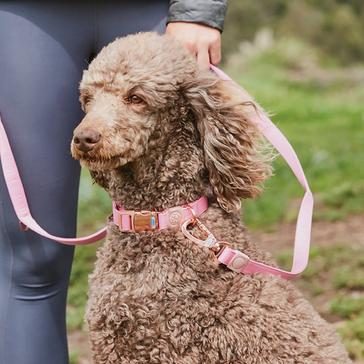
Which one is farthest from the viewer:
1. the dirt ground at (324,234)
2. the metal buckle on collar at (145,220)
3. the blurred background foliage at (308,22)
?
the blurred background foliage at (308,22)

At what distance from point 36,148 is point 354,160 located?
5134 mm

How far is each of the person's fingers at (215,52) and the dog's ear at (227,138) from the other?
0.13 metres

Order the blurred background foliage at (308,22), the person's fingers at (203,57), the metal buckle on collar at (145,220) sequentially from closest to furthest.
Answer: the metal buckle on collar at (145,220) < the person's fingers at (203,57) < the blurred background foliage at (308,22)

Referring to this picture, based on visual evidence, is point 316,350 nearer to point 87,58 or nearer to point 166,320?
point 166,320

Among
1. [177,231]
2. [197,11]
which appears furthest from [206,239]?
[197,11]

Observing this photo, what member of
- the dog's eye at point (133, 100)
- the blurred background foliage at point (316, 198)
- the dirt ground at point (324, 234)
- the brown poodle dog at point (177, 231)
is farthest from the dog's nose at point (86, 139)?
the dirt ground at point (324, 234)

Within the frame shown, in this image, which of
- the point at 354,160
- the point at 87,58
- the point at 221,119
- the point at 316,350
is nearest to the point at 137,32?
the point at 87,58

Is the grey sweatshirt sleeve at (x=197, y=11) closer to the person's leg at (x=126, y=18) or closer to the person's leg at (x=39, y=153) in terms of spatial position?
the person's leg at (x=126, y=18)

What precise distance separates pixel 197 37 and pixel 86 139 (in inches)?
22.4

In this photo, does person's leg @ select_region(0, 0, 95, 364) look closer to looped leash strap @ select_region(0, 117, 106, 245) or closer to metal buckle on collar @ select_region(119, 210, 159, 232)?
looped leash strap @ select_region(0, 117, 106, 245)

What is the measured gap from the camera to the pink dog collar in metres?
2.76

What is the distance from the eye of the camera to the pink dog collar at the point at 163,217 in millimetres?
2760

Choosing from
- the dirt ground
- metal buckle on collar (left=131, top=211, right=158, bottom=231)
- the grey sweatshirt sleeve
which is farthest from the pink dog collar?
the dirt ground

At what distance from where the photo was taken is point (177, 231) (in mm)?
2752
